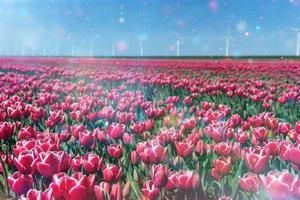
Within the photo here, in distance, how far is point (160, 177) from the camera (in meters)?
3.18

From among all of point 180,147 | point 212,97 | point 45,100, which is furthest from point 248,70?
point 180,147

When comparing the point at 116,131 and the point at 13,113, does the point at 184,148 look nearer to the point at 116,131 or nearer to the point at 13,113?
the point at 116,131

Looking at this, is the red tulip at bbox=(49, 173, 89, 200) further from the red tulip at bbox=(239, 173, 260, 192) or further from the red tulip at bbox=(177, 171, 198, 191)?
the red tulip at bbox=(239, 173, 260, 192)

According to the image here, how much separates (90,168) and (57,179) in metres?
0.92

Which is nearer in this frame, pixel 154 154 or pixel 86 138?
pixel 154 154

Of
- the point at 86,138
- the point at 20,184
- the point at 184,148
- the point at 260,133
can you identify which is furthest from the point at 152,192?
the point at 260,133

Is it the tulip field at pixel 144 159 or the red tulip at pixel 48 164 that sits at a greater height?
the red tulip at pixel 48 164

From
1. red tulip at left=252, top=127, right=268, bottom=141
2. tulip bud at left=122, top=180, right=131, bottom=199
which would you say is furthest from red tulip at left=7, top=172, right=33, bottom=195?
red tulip at left=252, top=127, right=268, bottom=141

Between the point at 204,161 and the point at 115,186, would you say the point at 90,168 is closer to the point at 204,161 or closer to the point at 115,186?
the point at 115,186

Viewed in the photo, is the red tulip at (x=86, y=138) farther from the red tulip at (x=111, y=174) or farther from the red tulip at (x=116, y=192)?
the red tulip at (x=116, y=192)

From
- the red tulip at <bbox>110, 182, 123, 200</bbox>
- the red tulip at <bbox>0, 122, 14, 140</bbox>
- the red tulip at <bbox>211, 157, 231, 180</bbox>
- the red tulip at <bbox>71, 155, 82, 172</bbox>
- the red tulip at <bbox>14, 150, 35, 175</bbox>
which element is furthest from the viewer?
the red tulip at <bbox>0, 122, 14, 140</bbox>

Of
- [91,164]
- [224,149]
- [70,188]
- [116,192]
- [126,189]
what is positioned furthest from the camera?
[224,149]

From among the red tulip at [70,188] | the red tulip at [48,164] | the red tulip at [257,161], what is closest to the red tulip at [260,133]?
the red tulip at [257,161]

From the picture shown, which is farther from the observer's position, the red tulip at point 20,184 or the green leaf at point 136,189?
the green leaf at point 136,189
